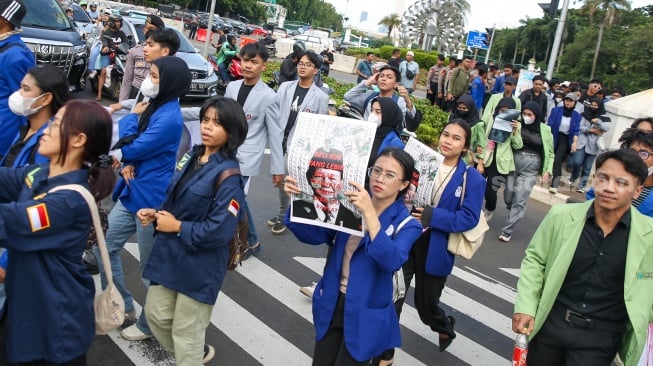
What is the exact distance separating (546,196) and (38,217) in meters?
9.61

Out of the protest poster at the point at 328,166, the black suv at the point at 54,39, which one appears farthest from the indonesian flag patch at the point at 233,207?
the black suv at the point at 54,39

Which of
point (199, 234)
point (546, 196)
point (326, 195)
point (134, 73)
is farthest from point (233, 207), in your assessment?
point (546, 196)

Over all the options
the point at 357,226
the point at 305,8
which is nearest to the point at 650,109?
the point at 357,226

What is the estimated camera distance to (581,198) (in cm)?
1080

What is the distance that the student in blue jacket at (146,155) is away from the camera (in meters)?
3.83

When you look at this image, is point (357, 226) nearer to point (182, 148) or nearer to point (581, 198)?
point (182, 148)

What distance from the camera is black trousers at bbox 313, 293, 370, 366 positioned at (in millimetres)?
3031

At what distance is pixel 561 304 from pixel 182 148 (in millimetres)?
3111

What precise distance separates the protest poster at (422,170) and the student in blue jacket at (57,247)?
192 cm

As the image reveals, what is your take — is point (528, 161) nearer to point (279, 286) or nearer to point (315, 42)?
point (279, 286)

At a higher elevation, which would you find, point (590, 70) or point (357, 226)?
point (590, 70)

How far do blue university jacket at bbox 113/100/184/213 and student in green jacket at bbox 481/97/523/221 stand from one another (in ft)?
15.9

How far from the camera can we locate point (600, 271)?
2994 millimetres

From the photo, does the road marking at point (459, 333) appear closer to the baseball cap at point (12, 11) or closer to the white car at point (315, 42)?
the baseball cap at point (12, 11)
